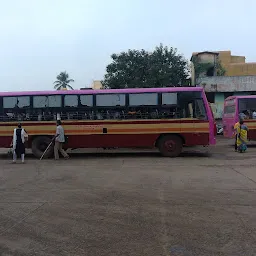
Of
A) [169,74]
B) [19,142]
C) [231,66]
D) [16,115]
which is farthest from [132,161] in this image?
[231,66]

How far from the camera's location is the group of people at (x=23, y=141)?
14320 mm

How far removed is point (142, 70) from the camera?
28.5 metres

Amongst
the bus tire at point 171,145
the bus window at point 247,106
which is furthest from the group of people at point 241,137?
the bus tire at point 171,145

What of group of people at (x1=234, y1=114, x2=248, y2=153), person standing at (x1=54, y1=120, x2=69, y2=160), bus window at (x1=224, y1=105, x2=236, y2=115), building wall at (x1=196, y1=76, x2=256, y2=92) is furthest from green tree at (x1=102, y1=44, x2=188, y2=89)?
person standing at (x1=54, y1=120, x2=69, y2=160)

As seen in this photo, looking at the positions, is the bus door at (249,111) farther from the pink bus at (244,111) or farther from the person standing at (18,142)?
the person standing at (18,142)

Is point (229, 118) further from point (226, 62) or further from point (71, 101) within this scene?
point (226, 62)

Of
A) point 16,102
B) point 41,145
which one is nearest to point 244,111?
point 41,145

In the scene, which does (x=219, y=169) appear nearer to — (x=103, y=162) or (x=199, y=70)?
(x=103, y=162)

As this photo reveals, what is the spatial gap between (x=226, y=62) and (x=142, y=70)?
982cm

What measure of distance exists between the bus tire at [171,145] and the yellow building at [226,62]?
15379 millimetres

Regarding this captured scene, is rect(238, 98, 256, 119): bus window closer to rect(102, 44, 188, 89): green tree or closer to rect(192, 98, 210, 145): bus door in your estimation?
rect(192, 98, 210, 145): bus door

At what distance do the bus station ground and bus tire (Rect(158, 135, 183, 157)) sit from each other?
10.6ft

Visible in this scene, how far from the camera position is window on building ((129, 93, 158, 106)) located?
15.2 m

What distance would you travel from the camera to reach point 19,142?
14352 millimetres
